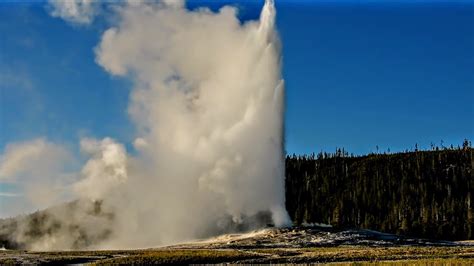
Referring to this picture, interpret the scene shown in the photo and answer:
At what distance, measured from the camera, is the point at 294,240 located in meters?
72.4

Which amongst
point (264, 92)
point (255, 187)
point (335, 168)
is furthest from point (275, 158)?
point (335, 168)

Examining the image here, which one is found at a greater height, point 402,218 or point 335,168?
point 335,168

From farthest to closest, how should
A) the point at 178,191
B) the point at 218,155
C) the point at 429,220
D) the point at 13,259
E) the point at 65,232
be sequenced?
the point at 429,220
the point at 65,232
the point at 178,191
the point at 218,155
the point at 13,259

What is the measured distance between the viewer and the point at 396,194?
166m

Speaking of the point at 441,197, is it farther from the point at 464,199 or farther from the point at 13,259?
the point at 13,259

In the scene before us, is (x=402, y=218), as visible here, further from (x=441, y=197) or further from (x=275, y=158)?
(x=275, y=158)

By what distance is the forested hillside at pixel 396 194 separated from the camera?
138m

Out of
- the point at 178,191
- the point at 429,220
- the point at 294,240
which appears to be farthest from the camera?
the point at 429,220

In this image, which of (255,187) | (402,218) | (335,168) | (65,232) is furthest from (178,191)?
(335,168)

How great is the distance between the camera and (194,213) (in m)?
94.3

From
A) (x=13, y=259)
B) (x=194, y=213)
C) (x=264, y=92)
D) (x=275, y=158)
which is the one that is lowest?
(x=13, y=259)

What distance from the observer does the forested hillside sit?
137750 mm

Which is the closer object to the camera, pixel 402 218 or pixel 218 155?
pixel 218 155

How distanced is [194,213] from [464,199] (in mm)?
93745
